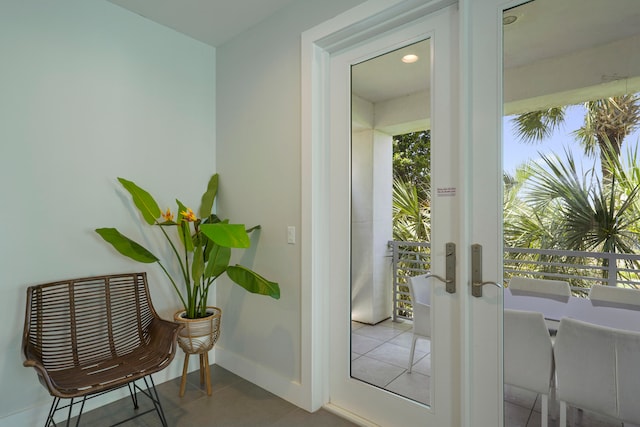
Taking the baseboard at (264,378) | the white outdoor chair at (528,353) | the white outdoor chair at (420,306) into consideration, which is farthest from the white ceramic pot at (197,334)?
the white outdoor chair at (528,353)

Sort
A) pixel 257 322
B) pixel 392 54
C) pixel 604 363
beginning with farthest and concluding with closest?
pixel 257 322
pixel 392 54
pixel 604 363

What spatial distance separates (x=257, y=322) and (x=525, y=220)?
1.95m

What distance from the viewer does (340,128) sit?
2207mm

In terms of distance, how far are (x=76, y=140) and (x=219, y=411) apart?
2007 millimetres

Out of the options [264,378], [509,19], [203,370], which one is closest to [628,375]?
[509,19]

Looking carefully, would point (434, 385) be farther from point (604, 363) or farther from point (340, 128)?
point (340, 128)

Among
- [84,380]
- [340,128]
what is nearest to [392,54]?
[340,128]

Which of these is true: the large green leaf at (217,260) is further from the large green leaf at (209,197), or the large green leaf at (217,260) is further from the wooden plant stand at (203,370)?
the wooden plant stand at (203,370)

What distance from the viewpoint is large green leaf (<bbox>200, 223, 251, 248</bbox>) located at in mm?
1884

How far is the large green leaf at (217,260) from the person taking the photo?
7.54 feet

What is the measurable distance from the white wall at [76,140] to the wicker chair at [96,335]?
0.55 feet

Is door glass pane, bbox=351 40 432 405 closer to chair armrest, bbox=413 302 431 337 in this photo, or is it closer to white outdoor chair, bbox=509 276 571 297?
chair armrest, bbox=413 302 431 337

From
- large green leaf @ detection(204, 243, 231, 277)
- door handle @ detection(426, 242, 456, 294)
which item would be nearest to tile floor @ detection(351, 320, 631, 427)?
door handle @ detection(426, 242, 456, 294)

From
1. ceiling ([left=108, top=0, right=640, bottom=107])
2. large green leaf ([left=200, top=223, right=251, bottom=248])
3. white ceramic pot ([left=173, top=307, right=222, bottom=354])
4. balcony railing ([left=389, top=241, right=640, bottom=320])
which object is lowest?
white ceramic pot ([left=173, top=307, right=222, bottom=354])
